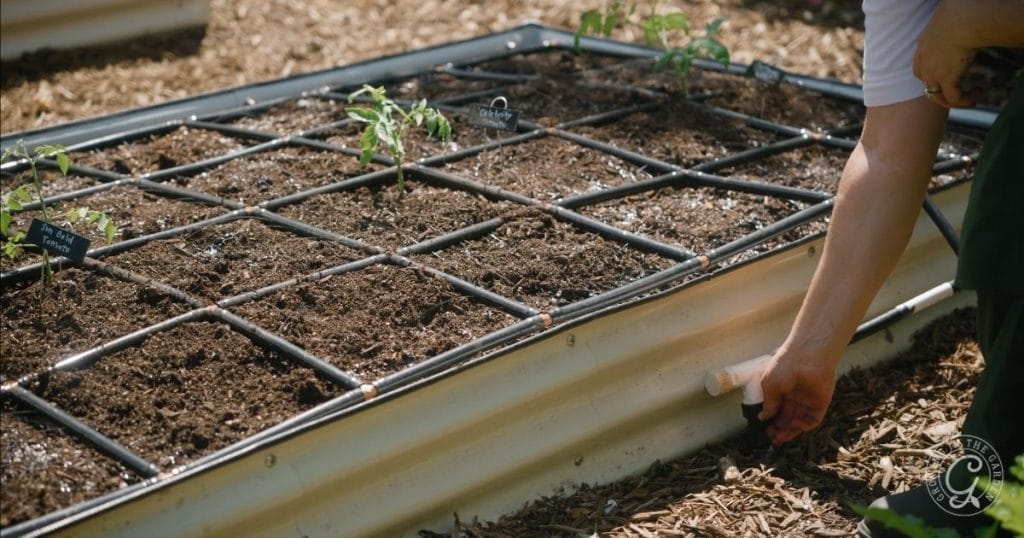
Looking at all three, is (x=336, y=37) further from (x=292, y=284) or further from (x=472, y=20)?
(x=292, y=284)

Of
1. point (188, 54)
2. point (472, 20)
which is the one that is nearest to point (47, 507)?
point (188, 54)

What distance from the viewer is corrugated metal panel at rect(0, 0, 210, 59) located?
5.08 meters

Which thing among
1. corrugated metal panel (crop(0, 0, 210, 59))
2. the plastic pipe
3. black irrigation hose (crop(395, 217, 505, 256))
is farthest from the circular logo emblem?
corrugated metal panel (crop(0, 0, 210, 59))

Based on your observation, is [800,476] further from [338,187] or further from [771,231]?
[338,187]

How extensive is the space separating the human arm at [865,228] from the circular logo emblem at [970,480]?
1.02 feet

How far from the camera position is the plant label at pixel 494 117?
10.6 feet

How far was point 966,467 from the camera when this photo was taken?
2.11 metres

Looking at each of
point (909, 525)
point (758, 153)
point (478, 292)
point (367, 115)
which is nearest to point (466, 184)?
point (367, 115)

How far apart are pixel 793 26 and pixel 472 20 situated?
1.60m

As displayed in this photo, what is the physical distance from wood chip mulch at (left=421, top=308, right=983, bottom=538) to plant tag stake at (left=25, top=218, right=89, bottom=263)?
999mm

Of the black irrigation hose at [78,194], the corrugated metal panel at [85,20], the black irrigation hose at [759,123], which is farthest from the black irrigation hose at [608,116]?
the corrugated metal panel at [85,20]

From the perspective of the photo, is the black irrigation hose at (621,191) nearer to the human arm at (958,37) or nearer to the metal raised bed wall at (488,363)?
the metal raised bed wall at (488,363)

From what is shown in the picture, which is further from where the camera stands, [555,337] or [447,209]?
[447,209]

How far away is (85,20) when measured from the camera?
5.33m
